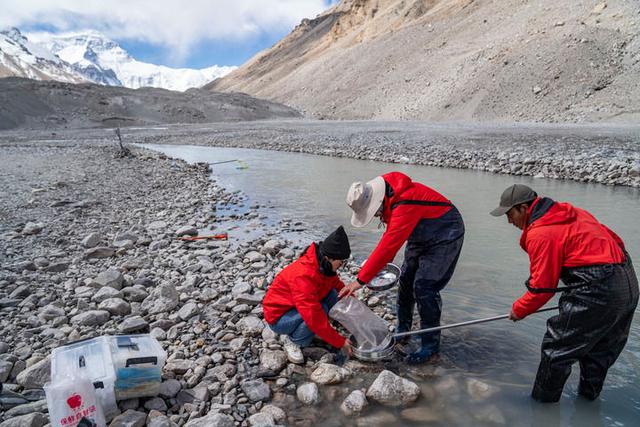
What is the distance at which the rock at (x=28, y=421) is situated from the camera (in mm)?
2639

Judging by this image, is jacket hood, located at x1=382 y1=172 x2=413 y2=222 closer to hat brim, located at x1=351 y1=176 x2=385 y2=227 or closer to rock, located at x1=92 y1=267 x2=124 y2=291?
hat brim, located at x1=351 y1=176 x2=385 y2=227

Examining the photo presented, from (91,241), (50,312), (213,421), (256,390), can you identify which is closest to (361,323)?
(256,390)

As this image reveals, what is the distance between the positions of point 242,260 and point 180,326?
1877 millimetres

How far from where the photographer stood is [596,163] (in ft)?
39.1

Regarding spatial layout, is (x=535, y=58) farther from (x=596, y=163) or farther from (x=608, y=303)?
(x=608, y=303)

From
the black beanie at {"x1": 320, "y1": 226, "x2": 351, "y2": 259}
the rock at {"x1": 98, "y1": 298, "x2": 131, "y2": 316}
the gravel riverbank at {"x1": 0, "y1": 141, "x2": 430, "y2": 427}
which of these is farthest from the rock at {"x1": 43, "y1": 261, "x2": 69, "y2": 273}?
the black beanie at {"x1": 320, "y1": 226, "x2": 351, "y2": 259}

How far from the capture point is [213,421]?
2.83m

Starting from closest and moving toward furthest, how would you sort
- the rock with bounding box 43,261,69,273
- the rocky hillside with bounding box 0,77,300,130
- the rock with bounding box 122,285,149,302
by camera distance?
the rock with bounding box 122,285,149,302, the rock with bounding box 43,261,69,273, the rocky hillside with bounding box 0,77,300,130

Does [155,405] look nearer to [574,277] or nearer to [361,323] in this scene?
[361,323]

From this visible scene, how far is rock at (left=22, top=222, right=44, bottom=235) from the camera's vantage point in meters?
6.84

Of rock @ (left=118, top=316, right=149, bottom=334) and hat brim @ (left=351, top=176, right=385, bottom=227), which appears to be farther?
rock @ (left=118, top=316, right=149, bottom=334)

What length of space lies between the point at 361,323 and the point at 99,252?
159 inches

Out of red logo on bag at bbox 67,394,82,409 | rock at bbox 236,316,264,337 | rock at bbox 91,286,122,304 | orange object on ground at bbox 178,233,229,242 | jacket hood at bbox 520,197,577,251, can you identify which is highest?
jacket hood at bbox 520,197,577,251

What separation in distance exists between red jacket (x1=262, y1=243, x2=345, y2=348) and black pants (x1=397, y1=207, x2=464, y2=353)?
0.71 m
